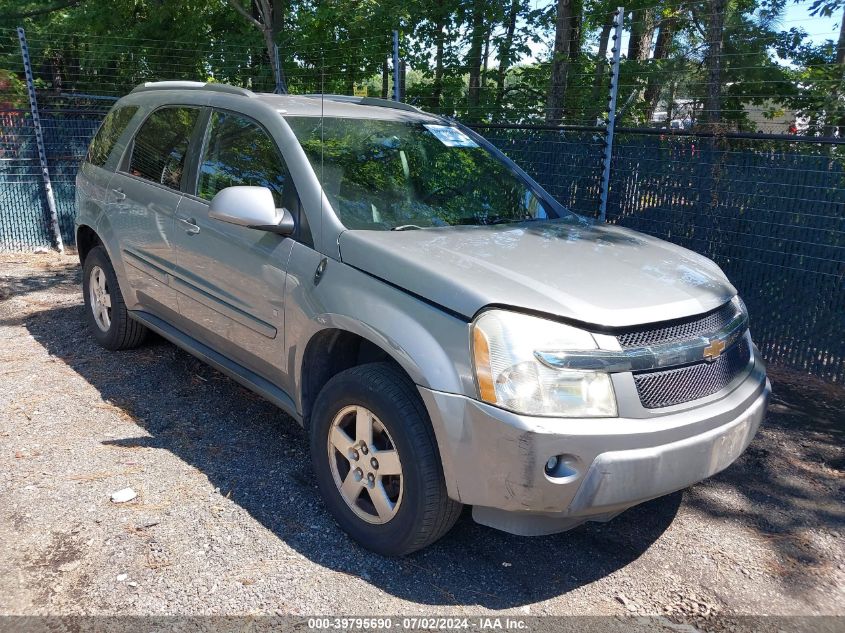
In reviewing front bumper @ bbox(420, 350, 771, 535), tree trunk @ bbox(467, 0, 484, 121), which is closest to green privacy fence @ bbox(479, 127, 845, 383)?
front bumper @ bbox(420, 350, 771, 535)

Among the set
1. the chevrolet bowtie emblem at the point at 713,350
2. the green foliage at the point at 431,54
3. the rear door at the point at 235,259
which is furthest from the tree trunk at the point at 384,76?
the chevrolet bowtie emblem at the point at 713,350

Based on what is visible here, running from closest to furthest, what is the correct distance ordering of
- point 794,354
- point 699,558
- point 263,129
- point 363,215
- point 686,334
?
1. point 686,334
2. point 699,558
3. point 363,215
4. point 263,129
5. point 794,354

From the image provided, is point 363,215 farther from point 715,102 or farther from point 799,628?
point 715,102

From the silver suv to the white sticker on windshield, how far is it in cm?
3

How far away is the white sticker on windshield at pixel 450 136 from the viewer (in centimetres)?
445

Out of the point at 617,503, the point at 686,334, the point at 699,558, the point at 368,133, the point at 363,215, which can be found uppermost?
the point at 368,133

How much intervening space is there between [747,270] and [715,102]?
8.22ft

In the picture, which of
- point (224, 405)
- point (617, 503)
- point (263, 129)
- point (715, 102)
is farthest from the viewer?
point (715, 102)

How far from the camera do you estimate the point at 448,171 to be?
4.20m

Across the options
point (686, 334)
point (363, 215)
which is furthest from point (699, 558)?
point (363, 215)

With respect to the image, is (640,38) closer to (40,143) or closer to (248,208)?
(40,143)

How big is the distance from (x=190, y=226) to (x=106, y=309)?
1817mm

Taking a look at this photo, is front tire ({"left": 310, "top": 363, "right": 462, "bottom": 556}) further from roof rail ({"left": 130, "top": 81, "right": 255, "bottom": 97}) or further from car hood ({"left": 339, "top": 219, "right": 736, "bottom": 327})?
roof rail ({"left": 130, "top": 81, "right": 255, "bottom": 97})

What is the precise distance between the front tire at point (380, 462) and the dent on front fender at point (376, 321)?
0.54ft
